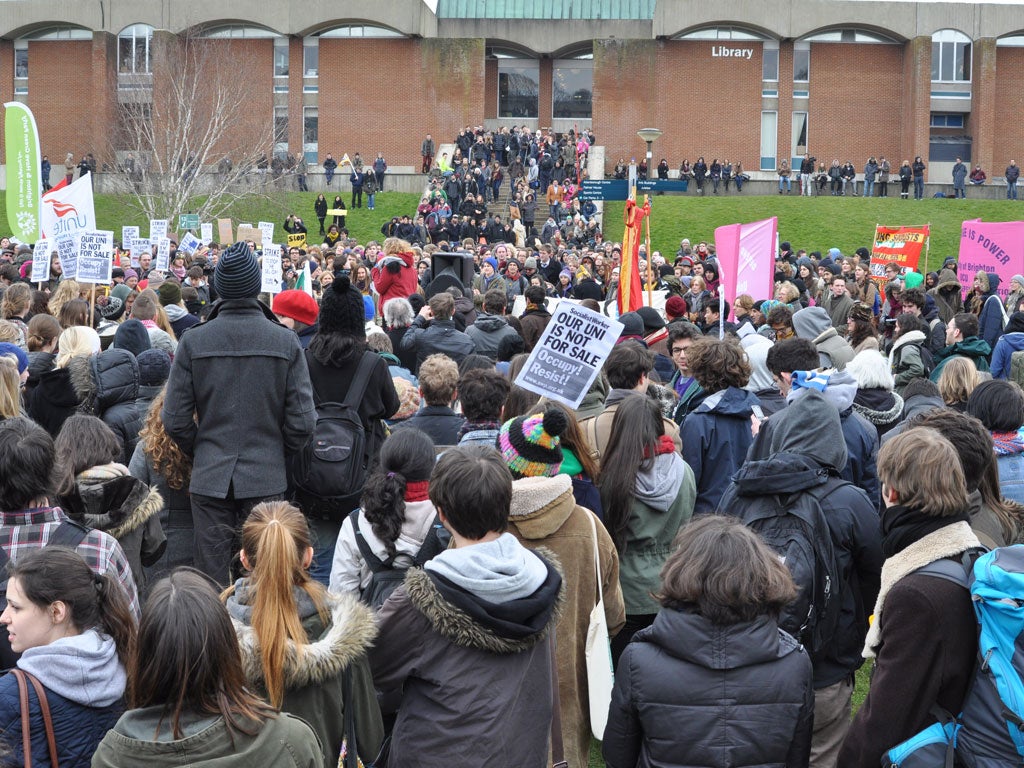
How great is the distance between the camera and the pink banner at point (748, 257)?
14.2m

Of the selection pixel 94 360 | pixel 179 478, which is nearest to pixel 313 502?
pixel 179 478

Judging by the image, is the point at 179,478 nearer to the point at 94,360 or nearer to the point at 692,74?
the point at 94,360

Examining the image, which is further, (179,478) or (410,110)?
(410,110)

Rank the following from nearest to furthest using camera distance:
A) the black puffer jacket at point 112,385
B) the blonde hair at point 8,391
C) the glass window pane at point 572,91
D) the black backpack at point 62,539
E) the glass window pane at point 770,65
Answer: the black backpack at point 62,539 < the blonde hair at point 8,391 < the black puffer jacket at point 112,385 < the glass window pane at point 770,65 < the glass window pane at point 572,91

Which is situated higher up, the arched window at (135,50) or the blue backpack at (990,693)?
the arched window at (135,50)

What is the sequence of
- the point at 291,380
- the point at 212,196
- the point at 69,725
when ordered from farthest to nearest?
the point at 212,196, the point at 291,380, the point at 69,725

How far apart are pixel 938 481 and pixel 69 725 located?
2624 mm

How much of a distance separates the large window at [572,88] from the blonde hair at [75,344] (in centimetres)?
4887

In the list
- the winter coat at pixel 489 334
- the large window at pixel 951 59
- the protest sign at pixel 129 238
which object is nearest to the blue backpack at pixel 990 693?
the winter coat at pixel 489 334

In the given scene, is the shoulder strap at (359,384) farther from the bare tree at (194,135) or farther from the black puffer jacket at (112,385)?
the bare tree at (194,135)

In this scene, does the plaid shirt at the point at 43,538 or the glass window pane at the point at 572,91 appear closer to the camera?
the plaid shirt at the point at 43,538

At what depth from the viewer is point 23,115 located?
48.9ft

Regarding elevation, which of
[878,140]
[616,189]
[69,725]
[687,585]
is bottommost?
[69,725]

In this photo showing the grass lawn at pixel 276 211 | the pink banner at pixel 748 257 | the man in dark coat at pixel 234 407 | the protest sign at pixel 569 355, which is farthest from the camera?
the grass lawn at pixel 276 211
